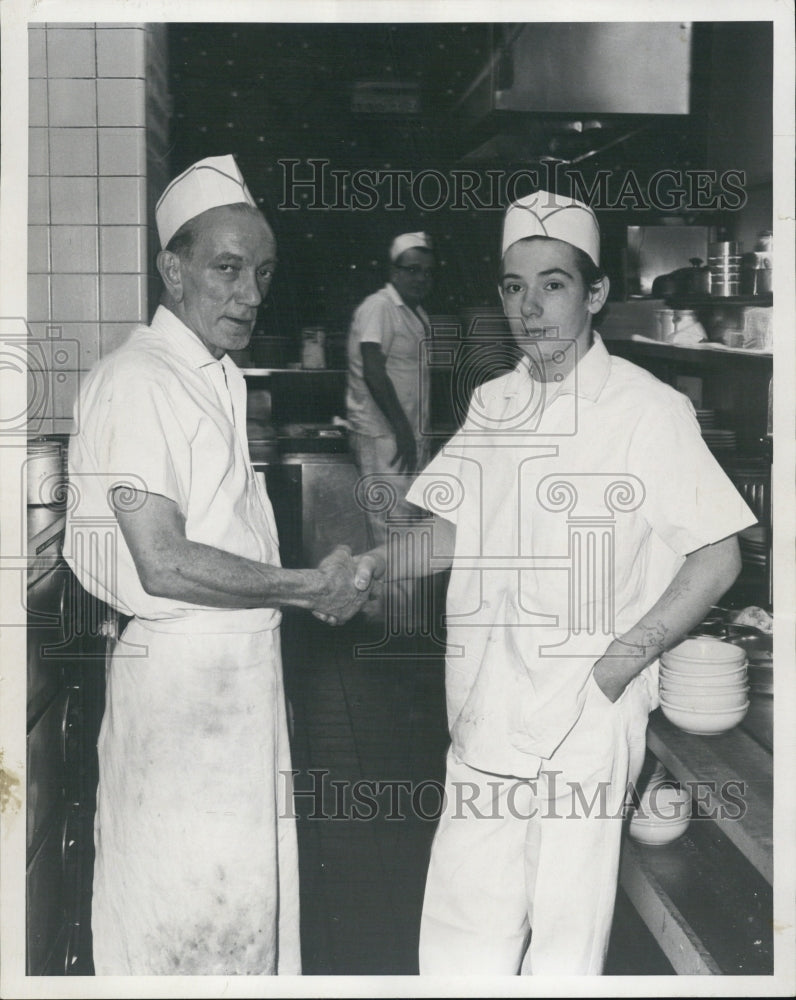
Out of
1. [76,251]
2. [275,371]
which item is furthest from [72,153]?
[275,371]

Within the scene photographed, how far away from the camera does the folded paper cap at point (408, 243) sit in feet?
7.00

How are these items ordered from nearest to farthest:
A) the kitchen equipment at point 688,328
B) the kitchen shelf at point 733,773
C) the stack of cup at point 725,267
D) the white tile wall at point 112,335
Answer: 1. the kitchen shelf at point 733,773
2. the white tile wall at point 112,335
3. the stack of cup at point 725,267
4. the kitchen equipment at point 688,328

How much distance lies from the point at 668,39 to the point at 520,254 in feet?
1.55

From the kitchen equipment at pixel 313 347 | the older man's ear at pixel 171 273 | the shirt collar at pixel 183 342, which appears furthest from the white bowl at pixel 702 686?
the older man's ear at pixel 171 273

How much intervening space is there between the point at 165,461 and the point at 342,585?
38 cm

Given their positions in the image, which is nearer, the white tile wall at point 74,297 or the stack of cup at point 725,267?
the white tile wall at point 74,297

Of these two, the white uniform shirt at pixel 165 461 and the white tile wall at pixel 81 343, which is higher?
the white tile wall at pixel 81 343

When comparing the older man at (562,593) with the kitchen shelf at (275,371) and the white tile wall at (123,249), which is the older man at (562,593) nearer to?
the kitchen shelf at (275,371)

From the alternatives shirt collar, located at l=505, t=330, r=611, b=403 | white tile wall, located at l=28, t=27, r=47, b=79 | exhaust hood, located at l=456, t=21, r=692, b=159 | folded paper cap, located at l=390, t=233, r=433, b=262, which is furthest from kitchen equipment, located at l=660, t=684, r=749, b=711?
white tile wall, located at l=28, t=27, r=47, b=79

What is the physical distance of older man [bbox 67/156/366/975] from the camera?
6.70 ft

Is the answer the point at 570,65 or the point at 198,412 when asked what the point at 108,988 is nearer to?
the point at 198,412

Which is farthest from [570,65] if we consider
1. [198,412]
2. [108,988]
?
[108,988]

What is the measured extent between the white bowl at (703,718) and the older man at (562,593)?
2.0 inches

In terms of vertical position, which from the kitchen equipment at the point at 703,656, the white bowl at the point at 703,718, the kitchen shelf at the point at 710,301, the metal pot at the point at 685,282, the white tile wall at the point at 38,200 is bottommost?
the white bowl at the point at 703,718
